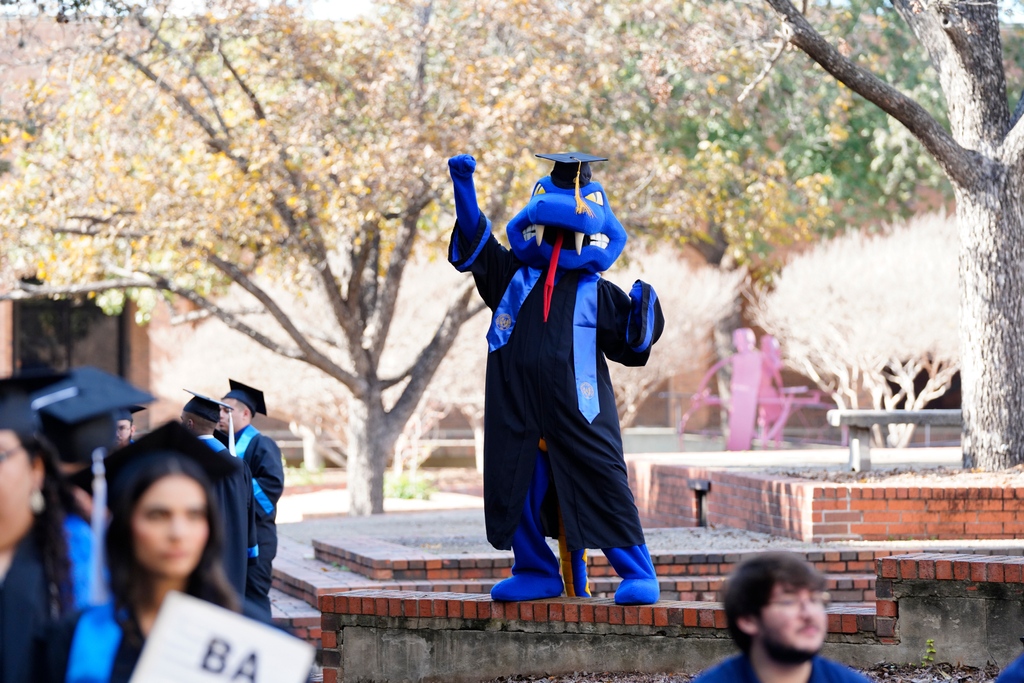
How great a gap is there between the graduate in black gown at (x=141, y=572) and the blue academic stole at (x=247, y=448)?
4380 millimetres

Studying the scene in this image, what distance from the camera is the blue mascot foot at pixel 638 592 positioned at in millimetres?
5738

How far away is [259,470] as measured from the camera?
23.3 feet

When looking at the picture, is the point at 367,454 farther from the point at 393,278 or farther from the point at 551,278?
the point at 551,278

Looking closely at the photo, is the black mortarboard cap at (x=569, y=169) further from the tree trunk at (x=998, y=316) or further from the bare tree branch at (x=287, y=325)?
the bare tree branch at (x=287, y=325)

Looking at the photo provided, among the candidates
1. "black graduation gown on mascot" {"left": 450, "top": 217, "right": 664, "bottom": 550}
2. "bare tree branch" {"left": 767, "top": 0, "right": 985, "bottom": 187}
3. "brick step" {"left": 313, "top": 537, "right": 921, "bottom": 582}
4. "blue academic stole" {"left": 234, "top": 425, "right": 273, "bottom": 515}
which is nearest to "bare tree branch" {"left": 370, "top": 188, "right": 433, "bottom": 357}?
"bare tree branch" {"left": 767, "top": 0, "right": 985, "bottom": 187}

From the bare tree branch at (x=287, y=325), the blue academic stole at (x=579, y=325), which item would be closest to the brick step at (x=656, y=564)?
the blue academic stole at (x=579, y=325)

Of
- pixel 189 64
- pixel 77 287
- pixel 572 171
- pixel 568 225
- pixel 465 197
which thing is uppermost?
pixel 189 64

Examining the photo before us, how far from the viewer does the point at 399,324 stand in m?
21.2

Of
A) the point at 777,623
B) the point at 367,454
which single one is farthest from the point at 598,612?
the point at 367,454

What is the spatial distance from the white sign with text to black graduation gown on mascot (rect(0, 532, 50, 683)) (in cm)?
31

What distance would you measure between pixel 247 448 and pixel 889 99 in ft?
17.3

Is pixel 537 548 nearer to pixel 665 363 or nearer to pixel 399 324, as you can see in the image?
pixel 399 324

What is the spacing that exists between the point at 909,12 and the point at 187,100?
7.20 metres

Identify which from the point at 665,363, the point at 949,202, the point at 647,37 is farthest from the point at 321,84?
the point at 949,202
